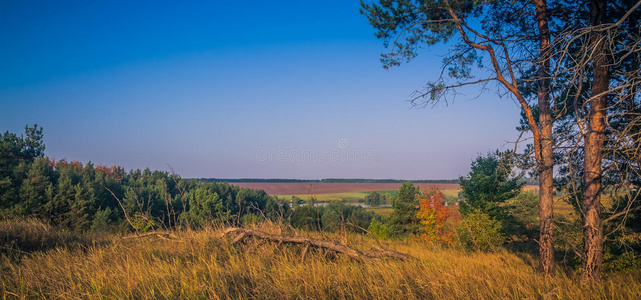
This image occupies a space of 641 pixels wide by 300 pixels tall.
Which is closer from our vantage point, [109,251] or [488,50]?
[109,251]

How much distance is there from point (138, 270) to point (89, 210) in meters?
46.1

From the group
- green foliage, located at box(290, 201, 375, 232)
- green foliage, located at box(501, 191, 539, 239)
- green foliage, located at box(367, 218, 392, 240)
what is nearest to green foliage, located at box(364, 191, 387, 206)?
green foliage, located at box(367, 218, 392, 240)

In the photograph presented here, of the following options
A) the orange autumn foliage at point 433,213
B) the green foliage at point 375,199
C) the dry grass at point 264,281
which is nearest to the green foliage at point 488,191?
the orange autumn foliage at point 433,213

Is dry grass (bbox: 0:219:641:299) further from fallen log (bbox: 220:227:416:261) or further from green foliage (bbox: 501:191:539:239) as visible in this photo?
green foliage (bbox: 501:191:539:239)

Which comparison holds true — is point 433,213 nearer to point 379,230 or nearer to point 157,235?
point 379,230

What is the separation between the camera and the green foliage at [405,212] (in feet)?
152

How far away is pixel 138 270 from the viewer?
454 cm

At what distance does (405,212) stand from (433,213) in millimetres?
6949

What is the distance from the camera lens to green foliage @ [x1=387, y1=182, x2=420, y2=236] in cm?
4631

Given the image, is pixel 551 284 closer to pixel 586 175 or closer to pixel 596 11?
pixel 586 175

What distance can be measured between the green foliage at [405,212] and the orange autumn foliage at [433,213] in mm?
1125

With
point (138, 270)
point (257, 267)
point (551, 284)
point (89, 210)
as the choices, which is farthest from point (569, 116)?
point (89, 210)

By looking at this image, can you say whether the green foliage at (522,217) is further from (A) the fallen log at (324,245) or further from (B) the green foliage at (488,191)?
(A) the fallen log at (324,245)

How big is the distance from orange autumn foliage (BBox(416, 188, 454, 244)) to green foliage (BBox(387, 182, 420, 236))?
1.13 m
